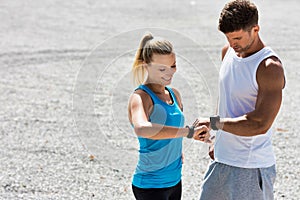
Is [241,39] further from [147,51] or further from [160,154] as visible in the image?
[160,154]

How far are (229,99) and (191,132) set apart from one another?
35 centimetres

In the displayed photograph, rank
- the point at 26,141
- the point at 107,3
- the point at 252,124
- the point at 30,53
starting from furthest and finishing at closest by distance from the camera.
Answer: the point at 107,3 → the point at 30,53 → the point at 26,141 → the point at 252,124

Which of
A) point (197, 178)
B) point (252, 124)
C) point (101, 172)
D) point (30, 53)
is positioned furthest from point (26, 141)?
point (30, 53)

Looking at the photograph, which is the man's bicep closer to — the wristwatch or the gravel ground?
the wristwatch

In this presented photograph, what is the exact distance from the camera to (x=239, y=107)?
3207mm

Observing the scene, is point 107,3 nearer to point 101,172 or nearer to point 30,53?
point 30,53

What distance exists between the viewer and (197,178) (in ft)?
18.1

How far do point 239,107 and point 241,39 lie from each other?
0.41 meters

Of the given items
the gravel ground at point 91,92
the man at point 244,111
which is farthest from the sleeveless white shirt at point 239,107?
the gravel ground at point 91,92

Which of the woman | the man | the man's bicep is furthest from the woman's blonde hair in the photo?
the man's bicep

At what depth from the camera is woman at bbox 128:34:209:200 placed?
10.2 ft

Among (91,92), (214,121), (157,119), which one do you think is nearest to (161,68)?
(157,119)

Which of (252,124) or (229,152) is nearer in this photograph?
(252,124)

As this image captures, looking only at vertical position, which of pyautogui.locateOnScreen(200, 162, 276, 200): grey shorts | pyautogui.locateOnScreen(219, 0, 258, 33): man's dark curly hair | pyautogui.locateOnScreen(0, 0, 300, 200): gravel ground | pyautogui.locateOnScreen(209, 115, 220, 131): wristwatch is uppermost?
pyautogui.locateOnScreen(219, 0, 258, 33): man's dark curly hair
